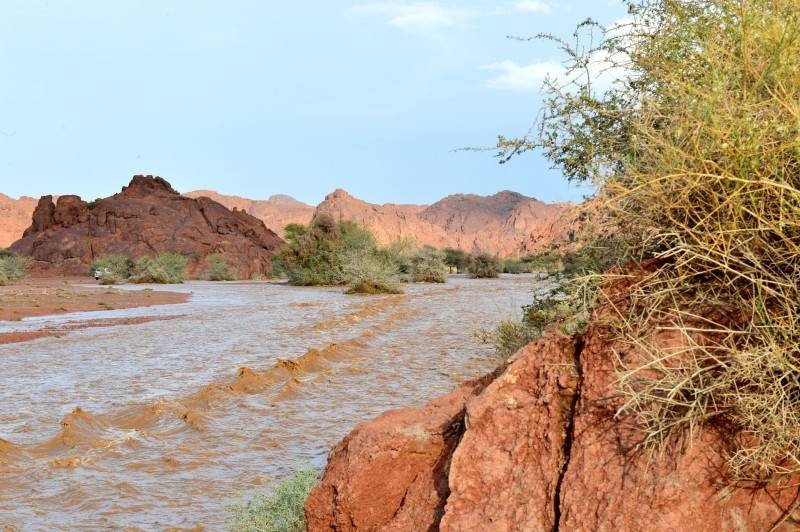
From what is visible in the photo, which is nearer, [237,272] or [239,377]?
[239,377]

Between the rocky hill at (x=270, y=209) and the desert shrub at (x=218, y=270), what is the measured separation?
3749 inches

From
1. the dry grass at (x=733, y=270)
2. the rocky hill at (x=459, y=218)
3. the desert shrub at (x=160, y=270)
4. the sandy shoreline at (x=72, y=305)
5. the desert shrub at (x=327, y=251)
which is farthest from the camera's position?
the rocky hill at (x=459, y=218)

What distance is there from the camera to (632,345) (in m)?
2.62

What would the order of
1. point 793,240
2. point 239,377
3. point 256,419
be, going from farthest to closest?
→ point 239,377
point 256,419
point 793,240

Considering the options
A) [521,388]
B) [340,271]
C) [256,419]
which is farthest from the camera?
[340,271]

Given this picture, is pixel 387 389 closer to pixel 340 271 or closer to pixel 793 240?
pixel 793 240

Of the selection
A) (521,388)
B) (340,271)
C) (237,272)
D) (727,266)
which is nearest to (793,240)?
(727,266)

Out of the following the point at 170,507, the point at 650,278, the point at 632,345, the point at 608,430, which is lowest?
the point at 170,507

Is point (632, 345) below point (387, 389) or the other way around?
the other way around

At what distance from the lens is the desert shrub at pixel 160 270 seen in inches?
1752

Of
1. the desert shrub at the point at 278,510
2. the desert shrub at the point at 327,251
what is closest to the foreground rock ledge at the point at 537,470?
the desert shrub at the point at 278,510

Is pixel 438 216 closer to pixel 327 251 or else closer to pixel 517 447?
pixel 327 251

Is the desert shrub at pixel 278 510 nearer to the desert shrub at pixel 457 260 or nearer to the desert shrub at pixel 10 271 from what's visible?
the desert shrub at pixel 10 271

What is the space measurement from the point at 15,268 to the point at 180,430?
40626mm
